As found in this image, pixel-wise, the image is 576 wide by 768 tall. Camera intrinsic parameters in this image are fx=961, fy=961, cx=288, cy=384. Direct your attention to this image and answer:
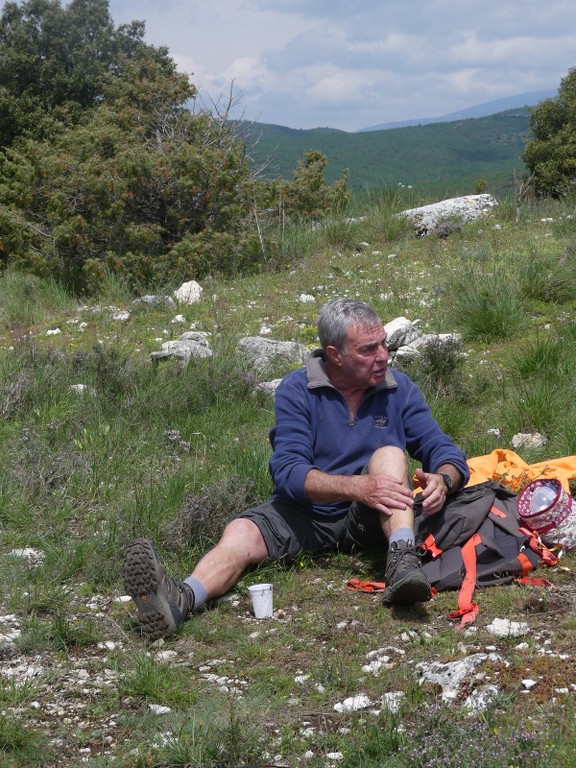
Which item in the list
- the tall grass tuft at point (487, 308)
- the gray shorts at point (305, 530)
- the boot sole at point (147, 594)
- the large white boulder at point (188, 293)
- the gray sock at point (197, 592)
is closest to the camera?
the boot sole at point (147, 594)

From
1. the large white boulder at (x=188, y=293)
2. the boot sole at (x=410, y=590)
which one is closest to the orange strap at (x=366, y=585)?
the boot sole at (x=410, y=590)

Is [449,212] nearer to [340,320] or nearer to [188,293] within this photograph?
[188,293]

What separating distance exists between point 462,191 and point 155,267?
6.18 metres

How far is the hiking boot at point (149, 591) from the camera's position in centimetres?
383

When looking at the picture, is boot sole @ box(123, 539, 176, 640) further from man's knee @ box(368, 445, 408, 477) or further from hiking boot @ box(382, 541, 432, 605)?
man's knee @ box(368, 445, 408, 477)

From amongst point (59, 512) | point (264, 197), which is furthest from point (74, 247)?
point (59, 512)

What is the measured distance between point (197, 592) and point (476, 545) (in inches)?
49.6

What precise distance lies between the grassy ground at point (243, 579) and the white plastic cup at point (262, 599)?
0.17ft

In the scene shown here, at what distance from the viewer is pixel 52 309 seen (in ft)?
34.4

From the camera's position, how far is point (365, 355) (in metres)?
4.52

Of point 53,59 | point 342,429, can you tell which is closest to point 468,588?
point 342,429

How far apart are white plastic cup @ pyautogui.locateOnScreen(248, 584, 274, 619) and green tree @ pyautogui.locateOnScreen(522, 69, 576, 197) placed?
17.5 m

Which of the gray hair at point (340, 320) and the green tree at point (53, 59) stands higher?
the green tree at point (53, 59)

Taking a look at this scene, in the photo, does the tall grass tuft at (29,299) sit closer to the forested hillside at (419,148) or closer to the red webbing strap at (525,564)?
the red webbing strap at (525,564)
